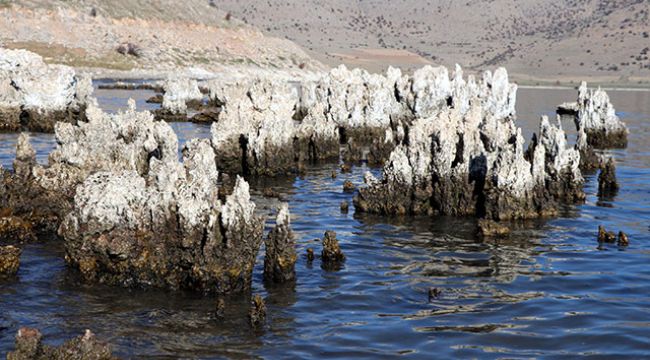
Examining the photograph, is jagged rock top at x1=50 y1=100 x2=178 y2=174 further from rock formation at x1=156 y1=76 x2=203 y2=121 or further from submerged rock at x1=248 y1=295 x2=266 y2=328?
rock formation at x1=156 y1=76 x2=203 y2=121

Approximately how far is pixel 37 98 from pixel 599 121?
39.9 meters

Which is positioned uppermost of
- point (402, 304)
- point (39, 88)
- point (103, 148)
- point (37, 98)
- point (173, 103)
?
point (39, 88)

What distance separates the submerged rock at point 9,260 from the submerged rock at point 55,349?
6800mm

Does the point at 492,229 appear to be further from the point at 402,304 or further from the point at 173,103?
the point at 173,103

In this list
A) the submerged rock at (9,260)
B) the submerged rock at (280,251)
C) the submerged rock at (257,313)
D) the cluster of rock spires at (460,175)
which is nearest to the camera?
the submerged rock at (257,313)

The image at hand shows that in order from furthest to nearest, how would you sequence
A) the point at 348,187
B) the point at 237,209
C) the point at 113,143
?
1. the point at 348,187
2. the point at 113,143
3. the point at 237,209

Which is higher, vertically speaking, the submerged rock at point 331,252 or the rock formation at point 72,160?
the rock formation at point 72,160

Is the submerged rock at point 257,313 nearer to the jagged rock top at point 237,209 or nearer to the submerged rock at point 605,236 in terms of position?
the jagged rock top at point 237,209

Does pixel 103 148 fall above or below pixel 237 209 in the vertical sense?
above

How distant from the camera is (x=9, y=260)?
797 inches

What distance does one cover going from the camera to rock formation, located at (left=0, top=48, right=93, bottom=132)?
52062 mm

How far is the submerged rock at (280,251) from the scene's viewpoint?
20281 mm

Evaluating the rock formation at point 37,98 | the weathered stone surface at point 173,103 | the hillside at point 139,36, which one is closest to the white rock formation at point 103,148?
the rock formation at point 37,98

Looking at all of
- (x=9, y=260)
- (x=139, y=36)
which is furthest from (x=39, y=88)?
(x=139, y=36)
